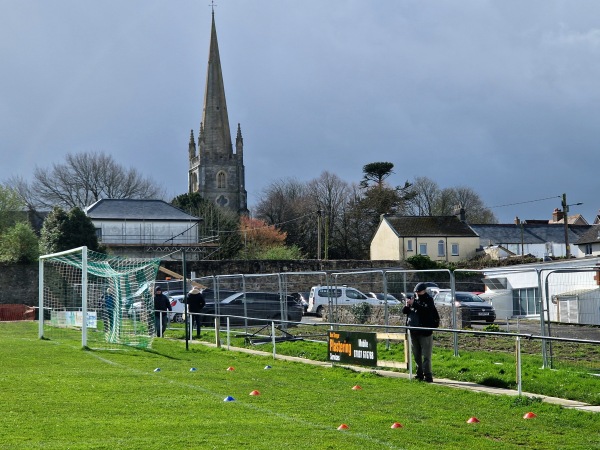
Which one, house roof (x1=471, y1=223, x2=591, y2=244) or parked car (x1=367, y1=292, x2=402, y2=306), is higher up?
house roof (x1=471, y1=223, x2=591, y2=244)

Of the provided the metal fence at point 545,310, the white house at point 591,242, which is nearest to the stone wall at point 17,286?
the metal fence at point 545,310

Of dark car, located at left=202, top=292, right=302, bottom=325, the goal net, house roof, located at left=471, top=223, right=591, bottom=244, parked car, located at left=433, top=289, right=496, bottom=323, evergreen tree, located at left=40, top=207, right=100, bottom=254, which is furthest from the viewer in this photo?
house roof, located at left=471, top=223, right=591, bottom=244

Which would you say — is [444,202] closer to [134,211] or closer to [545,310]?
[134,211]

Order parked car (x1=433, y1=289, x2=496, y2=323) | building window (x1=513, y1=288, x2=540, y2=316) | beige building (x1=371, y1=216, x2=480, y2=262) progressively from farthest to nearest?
1. beige building (x1=371, y1=216, x2=480, y2=262)
2. parked car (x1=433, y1=289, x2=496, y2=323)
3. building window (x1=513, y1=288, x2=540, y2=316)

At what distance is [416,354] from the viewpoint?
16.0 metres

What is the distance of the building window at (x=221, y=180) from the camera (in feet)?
466

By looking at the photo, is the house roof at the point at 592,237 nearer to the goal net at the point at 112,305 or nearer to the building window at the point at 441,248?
the building window at the point at 441,248

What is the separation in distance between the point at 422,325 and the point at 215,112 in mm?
128900

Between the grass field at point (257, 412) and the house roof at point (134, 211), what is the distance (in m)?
67.0

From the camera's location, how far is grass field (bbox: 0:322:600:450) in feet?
32.4

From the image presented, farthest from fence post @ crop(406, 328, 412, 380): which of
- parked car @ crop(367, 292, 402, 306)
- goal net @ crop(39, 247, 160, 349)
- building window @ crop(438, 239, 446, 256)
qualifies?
building window @ crop(438, 239, 446, 256)

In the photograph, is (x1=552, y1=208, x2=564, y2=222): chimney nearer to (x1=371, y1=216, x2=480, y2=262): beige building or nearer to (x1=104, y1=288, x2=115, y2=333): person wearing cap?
(x1=371, y1=216, x2=480, y2=262): beige building

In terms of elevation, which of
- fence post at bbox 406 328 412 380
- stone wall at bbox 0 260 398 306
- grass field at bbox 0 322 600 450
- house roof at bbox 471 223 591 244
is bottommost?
grass field at bbox 0 322 600 450

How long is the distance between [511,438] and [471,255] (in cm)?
8250
